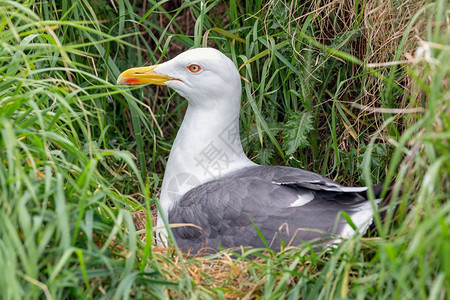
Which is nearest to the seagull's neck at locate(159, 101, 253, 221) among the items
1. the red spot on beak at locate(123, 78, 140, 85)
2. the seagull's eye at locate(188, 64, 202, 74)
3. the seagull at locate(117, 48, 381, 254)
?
the seagull at locate(117, 48, 381, 254)

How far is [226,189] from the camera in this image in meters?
3.29

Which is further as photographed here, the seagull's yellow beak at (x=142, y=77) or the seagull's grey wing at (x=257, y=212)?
the seagull's yellow beak at (x=142, y=77)

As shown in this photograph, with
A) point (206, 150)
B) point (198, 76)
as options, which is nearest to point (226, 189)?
point (206, 150)

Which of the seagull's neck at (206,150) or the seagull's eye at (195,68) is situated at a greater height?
the seagull's eye at (195,68)

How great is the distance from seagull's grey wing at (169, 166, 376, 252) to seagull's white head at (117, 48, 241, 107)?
52 centimetres

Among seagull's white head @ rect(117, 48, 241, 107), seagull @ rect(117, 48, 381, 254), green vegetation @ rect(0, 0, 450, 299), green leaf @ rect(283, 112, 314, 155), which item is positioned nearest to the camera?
green vegetation @ rect(0, 0, 450, 299)

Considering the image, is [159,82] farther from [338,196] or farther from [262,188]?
[338,196]

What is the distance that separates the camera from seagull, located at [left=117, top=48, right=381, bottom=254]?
3010 millimetres

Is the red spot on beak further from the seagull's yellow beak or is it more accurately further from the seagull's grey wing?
the seagull's grey wing

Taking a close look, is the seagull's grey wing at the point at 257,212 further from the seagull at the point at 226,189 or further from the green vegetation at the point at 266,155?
the green vegetation at the point at 266,155

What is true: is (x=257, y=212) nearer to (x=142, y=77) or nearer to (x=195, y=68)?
(x=195, y=68)

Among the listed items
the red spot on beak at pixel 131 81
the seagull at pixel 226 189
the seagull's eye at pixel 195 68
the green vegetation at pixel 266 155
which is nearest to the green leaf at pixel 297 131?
the green vegetation at pixel 266 155

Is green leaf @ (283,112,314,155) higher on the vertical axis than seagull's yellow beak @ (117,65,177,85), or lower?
lower

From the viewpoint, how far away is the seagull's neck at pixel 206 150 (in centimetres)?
362
